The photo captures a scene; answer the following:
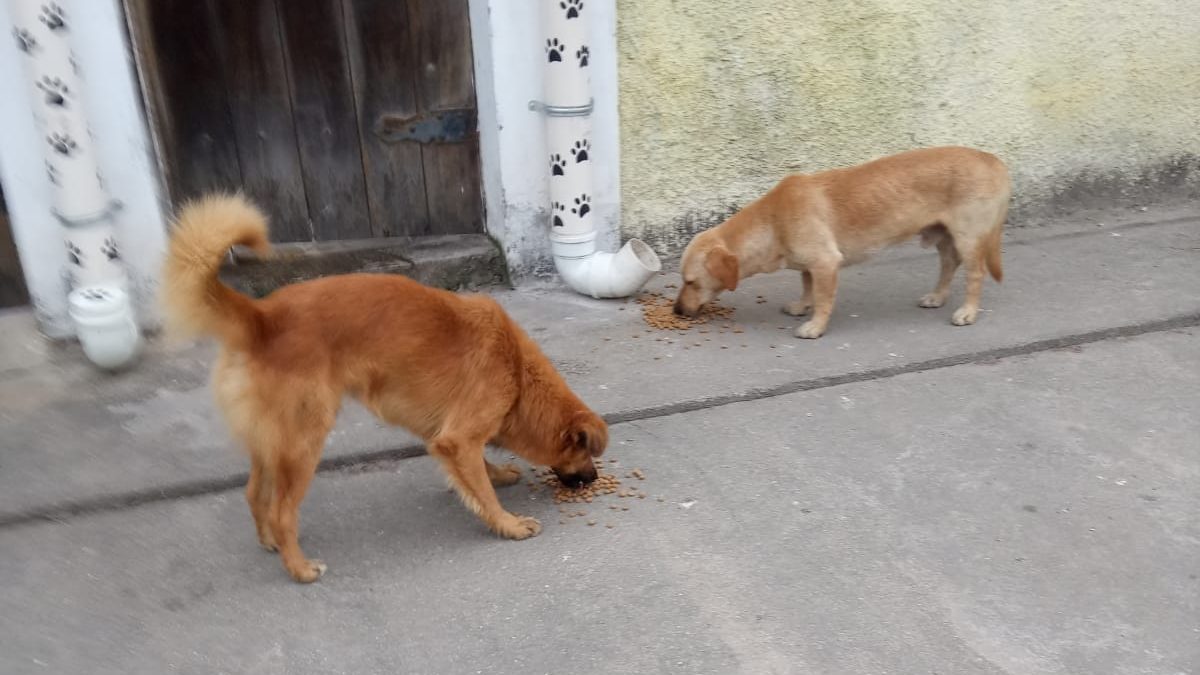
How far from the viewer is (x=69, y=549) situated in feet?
10.6

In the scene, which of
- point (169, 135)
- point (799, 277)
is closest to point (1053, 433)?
point (799, 277)

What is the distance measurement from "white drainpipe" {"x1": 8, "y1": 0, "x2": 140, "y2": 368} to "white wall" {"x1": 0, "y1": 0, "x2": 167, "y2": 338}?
8 cm

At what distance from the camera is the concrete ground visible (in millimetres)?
2809

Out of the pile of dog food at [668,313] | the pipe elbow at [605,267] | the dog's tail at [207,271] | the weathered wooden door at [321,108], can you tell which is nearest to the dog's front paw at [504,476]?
the dog's tail at [207,271]

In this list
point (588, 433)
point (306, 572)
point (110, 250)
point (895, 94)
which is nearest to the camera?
point (306, 572)

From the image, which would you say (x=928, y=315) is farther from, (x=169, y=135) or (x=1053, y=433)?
(x=169, y=135)

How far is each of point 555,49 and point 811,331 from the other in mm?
1922

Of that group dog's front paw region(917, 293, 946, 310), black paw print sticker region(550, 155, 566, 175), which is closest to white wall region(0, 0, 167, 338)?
black paw print sticker region(550, 155, 566, 175)

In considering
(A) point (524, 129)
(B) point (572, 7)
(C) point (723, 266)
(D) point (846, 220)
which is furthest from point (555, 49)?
(D) point (846, 220)

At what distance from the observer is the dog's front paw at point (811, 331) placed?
4691 millimetres

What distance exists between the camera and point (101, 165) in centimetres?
432

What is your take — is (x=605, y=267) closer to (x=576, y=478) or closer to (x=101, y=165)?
(x=576, y=478)

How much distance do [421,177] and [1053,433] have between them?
3389mm

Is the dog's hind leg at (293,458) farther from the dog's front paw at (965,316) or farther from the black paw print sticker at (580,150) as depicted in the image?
the dog's front paw at (965,316)
